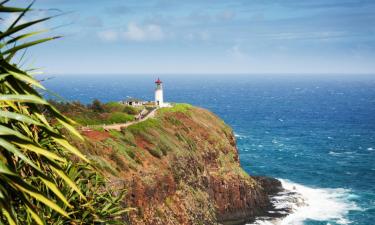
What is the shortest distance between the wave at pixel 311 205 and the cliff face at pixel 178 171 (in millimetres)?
2691

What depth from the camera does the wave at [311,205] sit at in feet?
190

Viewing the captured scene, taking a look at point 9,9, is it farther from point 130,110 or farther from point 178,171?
point 130,110

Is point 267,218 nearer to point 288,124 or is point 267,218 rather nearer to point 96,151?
point 96,151

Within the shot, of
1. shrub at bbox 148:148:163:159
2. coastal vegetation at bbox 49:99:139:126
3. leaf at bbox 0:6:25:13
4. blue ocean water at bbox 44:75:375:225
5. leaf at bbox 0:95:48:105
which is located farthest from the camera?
blue ocean water at bbox 44:75:375:225

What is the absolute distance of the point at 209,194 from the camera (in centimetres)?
5594

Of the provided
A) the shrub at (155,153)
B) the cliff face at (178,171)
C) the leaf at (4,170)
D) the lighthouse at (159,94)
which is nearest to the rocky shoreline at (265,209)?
the cliff face at (178,171)

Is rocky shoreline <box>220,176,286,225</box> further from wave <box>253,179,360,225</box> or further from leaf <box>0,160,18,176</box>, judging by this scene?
leaf <box>0,160,18,176</box>

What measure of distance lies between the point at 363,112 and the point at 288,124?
59.5m

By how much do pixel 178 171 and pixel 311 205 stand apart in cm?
2285

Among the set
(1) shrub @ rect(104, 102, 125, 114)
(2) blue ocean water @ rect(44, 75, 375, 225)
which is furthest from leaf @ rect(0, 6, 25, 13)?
(1) shrub @ rect(104, 102, 125, 114)

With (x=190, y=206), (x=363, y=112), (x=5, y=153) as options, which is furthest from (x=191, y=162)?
(x=363, y=112)

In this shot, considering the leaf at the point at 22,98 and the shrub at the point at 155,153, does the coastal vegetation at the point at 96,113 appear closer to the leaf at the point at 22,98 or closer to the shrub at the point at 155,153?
the shrub at the point at 155,153

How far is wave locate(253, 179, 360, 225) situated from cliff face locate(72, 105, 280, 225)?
8.83 ft

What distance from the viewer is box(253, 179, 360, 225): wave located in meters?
58.1
